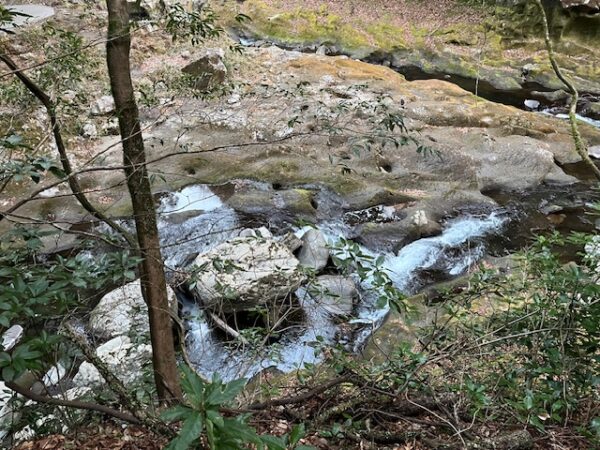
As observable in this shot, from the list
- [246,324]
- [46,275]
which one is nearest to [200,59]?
[246,324]

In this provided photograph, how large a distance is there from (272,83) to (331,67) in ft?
8.41

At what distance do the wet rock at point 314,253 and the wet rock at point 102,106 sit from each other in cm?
596

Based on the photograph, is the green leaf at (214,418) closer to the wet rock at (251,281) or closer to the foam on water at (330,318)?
the foam on water at (330,318)

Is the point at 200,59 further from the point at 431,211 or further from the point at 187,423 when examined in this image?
the point at 187,423

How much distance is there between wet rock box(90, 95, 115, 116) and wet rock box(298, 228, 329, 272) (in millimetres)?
→ 5956

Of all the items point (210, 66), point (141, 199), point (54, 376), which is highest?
point (141, 199)

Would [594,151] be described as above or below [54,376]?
above

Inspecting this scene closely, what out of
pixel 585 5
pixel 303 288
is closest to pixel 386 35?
pixel 585 5

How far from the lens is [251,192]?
10.1 meters

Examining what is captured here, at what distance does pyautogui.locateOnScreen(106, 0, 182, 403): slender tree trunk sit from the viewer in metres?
2.78

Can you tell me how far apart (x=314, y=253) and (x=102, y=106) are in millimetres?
6891

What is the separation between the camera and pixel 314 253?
8180mm

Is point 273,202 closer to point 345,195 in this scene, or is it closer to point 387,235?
point 345,195

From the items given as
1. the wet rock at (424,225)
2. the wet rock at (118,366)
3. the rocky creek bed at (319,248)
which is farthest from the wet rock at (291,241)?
the wet rock at (118,366)
